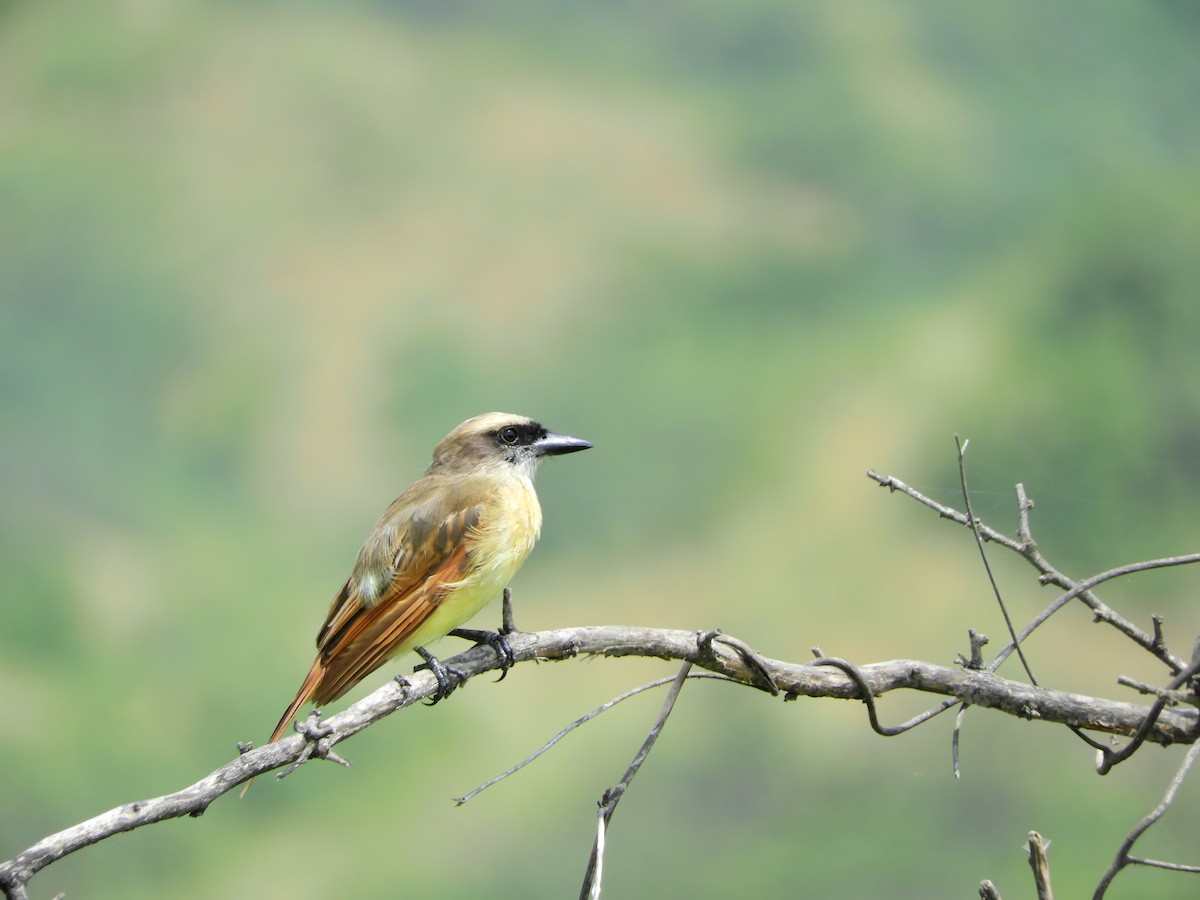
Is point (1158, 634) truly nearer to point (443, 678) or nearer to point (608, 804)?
point (608, 804)

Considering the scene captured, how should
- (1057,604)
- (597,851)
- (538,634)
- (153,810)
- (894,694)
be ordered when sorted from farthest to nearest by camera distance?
(894,694) → (538,634) → (1057,604) → (597,851) → (153,810)

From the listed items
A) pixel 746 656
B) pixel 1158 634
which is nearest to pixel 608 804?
pixel 746 656

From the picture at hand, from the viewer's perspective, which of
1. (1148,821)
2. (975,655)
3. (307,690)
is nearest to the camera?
(1148,821)

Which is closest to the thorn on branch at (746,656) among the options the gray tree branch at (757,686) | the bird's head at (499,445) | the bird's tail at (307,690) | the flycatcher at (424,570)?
the gray tree branch at (757,686)

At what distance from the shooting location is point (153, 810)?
1.40 m

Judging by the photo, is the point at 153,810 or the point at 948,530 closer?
the point at 153,810

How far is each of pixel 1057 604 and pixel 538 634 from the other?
2.92 ft

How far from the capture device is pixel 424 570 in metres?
2.56

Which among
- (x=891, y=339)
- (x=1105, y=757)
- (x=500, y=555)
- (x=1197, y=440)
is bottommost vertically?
(x=1105, y=757)

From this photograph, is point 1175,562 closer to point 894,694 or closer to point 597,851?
point 597,851

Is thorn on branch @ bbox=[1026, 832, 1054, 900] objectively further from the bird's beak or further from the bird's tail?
the bird's beak

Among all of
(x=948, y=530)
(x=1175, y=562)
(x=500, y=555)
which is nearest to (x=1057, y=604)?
(x=1175, y=562)

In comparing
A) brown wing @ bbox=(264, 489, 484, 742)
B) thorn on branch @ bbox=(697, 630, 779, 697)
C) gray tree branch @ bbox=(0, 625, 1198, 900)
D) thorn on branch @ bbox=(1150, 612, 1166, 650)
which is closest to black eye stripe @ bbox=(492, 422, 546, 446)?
brown wing @ bbox=(264, 489, 484, 742)

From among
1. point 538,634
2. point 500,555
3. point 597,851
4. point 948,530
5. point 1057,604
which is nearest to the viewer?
point 597,851
